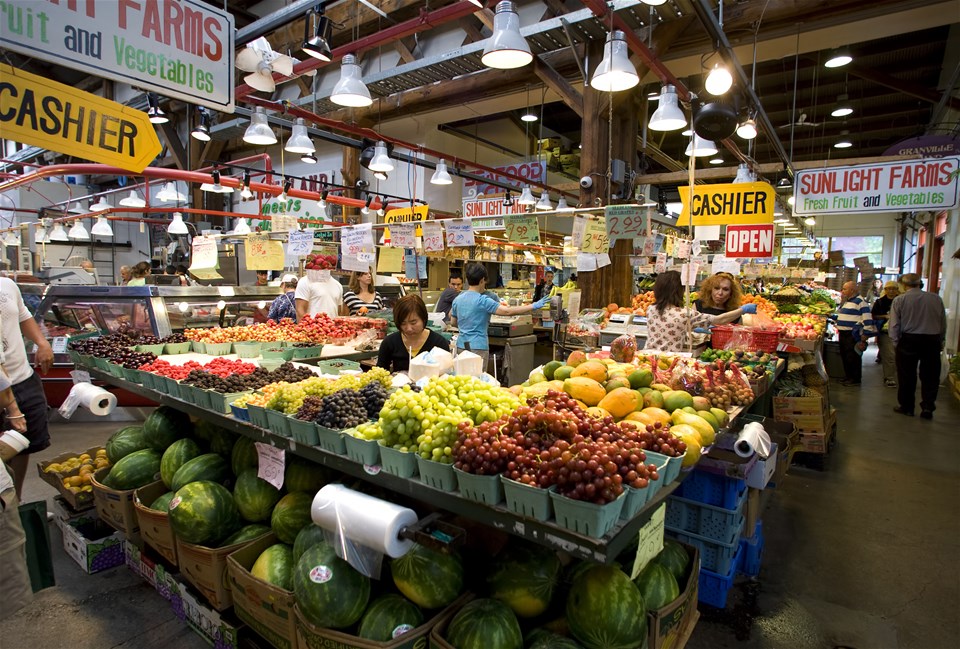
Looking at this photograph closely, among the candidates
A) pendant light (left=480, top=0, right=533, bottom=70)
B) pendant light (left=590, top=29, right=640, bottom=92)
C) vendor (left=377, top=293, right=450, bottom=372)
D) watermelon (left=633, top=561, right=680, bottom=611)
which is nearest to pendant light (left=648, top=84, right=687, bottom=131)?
pendant light (left=590, top=29, right=640, bottom=92)

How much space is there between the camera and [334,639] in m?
1.97

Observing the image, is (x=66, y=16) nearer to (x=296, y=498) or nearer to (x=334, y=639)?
(x=296, y=498)

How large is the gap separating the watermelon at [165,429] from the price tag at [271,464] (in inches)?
47.7

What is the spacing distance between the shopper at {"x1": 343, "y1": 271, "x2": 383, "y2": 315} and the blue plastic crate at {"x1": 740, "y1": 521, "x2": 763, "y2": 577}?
491 cm

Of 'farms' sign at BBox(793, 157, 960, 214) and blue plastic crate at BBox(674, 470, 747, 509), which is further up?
'farms' sign at BBox(793, 157, 960, 214)

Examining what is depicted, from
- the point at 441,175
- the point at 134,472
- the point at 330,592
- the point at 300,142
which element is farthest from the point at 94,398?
the point at 441,175

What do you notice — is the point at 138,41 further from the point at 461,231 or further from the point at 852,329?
the point at 852,329

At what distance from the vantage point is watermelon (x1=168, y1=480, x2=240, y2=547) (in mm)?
2611

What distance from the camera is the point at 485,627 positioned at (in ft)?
6.12

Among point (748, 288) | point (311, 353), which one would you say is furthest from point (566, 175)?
point (311, 353)

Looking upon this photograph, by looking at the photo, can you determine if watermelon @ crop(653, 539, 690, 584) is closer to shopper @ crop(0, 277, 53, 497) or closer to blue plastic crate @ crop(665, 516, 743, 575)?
blue plastic crate @ crop(665, 516, 743, 575)

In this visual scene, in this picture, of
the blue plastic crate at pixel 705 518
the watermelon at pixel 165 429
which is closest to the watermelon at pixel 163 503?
the watermelon at pixel 165 429

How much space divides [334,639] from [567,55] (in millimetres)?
8432

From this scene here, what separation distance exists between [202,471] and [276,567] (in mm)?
907
